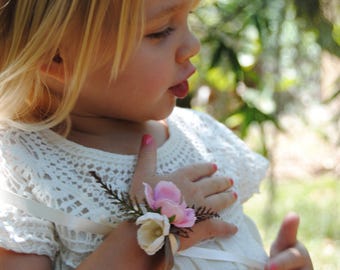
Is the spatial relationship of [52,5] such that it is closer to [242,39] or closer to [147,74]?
[147,74]

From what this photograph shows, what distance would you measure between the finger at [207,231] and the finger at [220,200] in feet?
0.10

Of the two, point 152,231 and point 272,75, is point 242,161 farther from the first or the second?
point 272,75

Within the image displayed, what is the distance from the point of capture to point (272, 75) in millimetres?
2428

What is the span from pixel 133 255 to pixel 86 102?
0.30 metres

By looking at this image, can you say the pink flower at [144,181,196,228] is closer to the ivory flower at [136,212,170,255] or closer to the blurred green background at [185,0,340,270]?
the ivory flower at [136,212,170,255]

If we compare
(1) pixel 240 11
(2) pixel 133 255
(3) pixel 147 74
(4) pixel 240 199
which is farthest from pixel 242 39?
(2) pixel 133 255

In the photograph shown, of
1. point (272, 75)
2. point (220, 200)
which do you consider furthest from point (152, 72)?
point (272, 75)

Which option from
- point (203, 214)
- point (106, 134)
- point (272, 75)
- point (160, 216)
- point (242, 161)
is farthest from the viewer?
point (272, 75)

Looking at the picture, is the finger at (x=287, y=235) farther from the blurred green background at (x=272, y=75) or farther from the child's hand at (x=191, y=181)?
the blurred green background at (x=272, y=75)

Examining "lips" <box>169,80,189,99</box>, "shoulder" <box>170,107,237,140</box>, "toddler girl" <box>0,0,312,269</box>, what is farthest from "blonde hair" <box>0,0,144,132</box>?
"shoulder" <box>170,107,237,140</box>

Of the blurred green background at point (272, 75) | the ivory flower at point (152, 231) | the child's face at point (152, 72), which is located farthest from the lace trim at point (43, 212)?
the blurred green background at point (272, 75)

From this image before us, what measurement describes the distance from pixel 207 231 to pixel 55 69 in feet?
1.31

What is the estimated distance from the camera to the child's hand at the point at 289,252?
1.26 metres

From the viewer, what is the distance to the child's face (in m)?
1.19
